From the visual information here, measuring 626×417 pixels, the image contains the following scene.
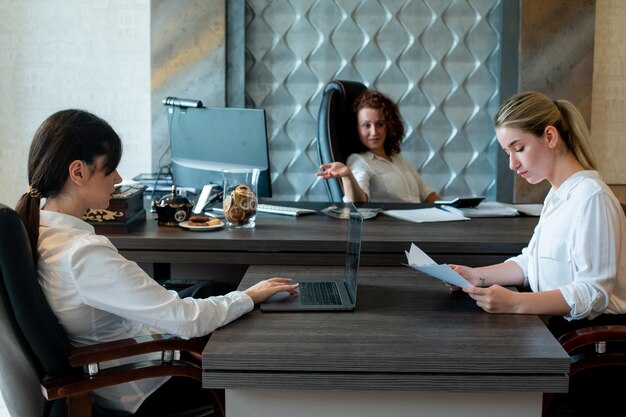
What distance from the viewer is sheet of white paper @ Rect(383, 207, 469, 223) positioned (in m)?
3.04

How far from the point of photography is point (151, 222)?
2990 millimetres

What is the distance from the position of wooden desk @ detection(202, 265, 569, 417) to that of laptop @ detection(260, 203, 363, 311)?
6.4 inches

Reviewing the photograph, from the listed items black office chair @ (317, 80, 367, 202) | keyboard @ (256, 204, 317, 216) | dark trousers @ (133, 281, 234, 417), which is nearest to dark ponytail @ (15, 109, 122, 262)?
dark trousers @ (133, 281, 234, 417)

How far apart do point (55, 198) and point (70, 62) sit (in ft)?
10.2

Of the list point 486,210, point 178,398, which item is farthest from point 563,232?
point 486,210

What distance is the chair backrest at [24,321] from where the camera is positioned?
1.63m

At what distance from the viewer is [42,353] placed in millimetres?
1662

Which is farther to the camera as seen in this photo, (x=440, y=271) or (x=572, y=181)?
(x=572, y=181)

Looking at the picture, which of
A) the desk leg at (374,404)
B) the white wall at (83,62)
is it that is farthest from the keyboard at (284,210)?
the white wall at (83,62)

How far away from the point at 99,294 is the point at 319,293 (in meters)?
0.60

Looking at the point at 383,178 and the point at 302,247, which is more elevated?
the point at 383,178

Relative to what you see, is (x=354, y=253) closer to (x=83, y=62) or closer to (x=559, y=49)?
(x=559, y=49)

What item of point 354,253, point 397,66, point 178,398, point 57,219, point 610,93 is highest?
point 397,66

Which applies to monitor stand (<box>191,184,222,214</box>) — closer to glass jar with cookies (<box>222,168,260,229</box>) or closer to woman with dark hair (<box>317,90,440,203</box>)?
glass jar with cookies (<box>222,168,260,229</box>)
